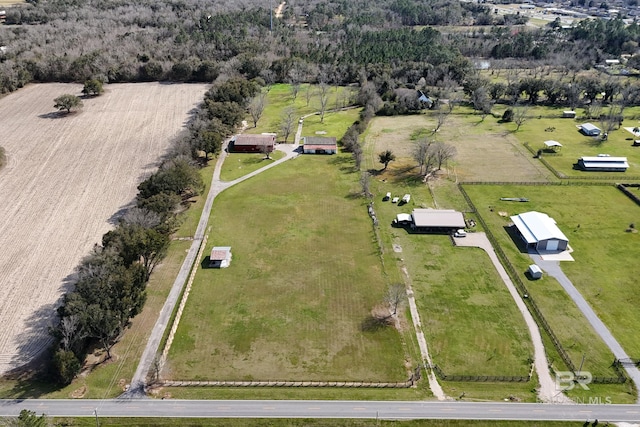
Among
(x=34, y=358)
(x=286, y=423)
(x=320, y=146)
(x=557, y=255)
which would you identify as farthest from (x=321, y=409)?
(x=320, y=146)

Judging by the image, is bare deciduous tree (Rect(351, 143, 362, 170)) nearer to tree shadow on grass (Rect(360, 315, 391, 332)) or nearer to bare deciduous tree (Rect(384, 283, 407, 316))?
bare deciduous tree (Rect(384, 283, 407, 316))

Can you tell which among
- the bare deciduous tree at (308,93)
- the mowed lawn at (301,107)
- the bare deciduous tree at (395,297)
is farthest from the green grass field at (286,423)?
the bare deciduous tree at (308,93)

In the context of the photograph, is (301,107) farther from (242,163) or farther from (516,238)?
(516,238)

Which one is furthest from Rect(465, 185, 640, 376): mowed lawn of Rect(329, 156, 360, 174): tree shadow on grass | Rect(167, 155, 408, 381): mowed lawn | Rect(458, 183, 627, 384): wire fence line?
Rect(329, 156, 360, 174): tree shadow on grass

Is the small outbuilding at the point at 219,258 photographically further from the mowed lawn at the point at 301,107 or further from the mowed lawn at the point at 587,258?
the mowed lawn at the point at 301,107

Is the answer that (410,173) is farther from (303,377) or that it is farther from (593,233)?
(303,377)
